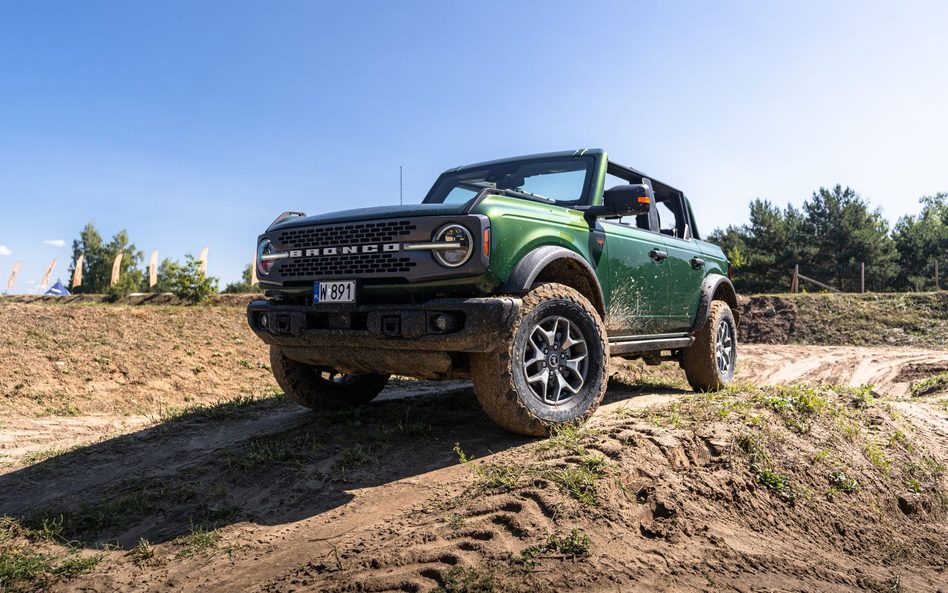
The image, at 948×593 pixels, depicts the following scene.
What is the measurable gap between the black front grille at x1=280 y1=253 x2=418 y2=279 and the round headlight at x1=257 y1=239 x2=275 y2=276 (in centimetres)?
18

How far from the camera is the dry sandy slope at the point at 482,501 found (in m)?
2.72

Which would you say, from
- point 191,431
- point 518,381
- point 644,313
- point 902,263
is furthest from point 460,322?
point 902,263

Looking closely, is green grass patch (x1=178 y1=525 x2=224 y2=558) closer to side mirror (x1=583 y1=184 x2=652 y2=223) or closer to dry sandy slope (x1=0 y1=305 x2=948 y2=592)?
dry sandy slope (x1=0 y1=305 x2=948 y2=592)

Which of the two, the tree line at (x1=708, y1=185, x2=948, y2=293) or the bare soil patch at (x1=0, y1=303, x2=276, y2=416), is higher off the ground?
the tree line at (x1=708, y1=185, x2=948, y2=293)

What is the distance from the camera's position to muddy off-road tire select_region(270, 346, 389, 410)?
16.1 feet

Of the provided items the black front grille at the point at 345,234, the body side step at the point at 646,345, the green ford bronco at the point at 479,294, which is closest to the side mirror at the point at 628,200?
the green ford bronco at the point at 479,294

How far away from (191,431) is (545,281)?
3.30m

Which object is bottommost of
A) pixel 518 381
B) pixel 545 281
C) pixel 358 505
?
pixel 358 505

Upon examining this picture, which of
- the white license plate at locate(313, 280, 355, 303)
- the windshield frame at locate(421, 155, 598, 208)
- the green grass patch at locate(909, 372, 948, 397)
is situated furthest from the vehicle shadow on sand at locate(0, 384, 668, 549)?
the green grass patch at locate(909, 372, 948, 397)

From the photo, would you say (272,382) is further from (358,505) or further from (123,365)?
(358,505)

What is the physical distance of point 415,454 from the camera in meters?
3.98

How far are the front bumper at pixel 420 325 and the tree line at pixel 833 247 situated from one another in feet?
128

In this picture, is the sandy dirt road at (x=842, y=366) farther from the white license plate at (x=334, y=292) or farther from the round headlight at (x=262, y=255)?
the round headlight at (x=262, y=255)

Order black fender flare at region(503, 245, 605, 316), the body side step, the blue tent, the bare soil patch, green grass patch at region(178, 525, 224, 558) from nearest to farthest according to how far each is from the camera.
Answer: green grass patch at region(178, 525, 224, 558)
black fender flare at region(503, 245, 605, 316)
the body side step
the bare soil patch
the blue tent
